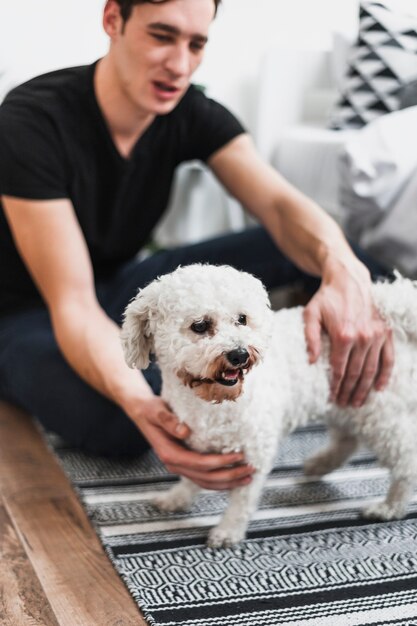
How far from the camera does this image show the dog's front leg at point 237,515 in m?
1.05

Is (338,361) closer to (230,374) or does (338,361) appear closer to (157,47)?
(230,374)

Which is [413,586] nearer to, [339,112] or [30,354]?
[30,354]

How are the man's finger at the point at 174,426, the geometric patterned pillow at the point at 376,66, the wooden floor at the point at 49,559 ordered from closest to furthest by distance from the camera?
the wooden floor at the point at 49,559 → the man's finger at the point at 174,426 → the geometric patterned pillow at the point at 376,66

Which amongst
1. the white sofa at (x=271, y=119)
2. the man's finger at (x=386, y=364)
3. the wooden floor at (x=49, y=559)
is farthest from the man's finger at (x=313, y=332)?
the white sofa at (x=271, y=119)

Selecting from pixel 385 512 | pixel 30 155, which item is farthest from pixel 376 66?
pixel 385 512

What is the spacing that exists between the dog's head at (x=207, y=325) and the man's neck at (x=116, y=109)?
63cm

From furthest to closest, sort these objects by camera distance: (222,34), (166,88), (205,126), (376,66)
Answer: (222,34)
(376,66)
(205,126)
(166,88)

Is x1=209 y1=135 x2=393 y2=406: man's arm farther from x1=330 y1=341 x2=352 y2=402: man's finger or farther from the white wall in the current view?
the white wall

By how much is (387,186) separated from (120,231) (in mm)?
598

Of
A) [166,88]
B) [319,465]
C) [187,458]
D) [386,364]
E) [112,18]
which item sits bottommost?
[319,465]

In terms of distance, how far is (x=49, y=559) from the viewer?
103cm

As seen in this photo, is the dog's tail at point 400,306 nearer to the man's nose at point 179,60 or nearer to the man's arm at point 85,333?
the man's arm at point 85,333

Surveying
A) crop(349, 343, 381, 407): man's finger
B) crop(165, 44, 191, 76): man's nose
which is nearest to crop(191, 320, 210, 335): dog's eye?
crop(349, 343, 381, 407): man's finger

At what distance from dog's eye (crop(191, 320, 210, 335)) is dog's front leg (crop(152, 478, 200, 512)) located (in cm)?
40
